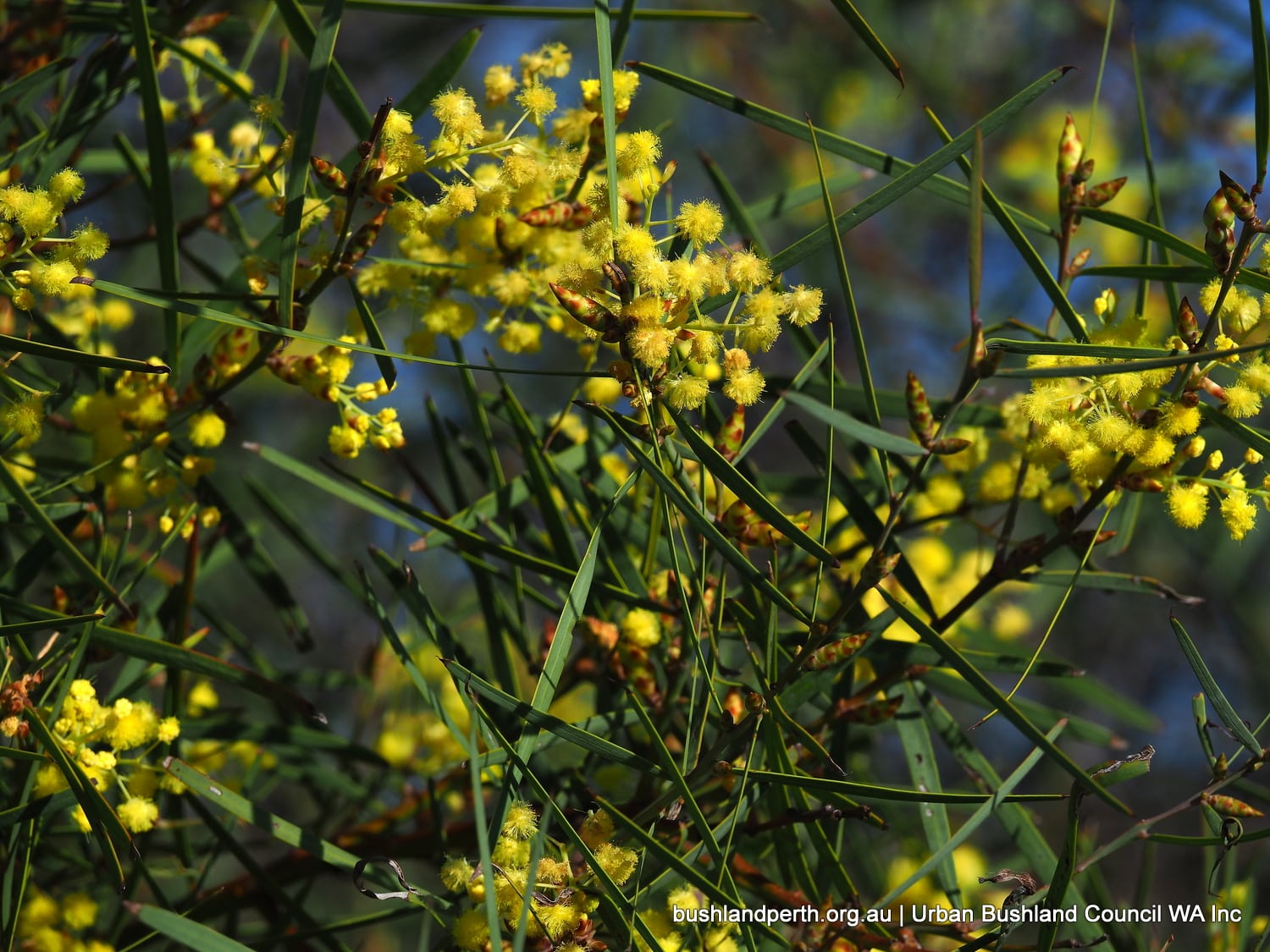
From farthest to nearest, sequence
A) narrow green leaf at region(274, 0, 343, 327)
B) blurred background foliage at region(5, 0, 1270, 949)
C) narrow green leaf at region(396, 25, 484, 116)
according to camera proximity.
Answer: blurred background foliage at region(5, 0, 1270, 949) → narrow green leaf at region(396, 25, 484, 116) → narrow green leaf at region(274, 0, 343, 327)

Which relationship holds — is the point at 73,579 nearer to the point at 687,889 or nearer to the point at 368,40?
the point at 687,889

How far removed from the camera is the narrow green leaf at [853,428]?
0.34 meters

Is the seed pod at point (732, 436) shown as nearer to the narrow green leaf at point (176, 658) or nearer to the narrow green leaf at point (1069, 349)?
the narrow green leaf at point (1069, 349)

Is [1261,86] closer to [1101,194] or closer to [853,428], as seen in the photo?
[1101,194]

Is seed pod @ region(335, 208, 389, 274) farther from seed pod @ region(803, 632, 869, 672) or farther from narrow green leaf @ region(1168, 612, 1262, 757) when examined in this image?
A: narrow green leaf @ region(1168, 612, 1262, 757)

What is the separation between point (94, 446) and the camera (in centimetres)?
60

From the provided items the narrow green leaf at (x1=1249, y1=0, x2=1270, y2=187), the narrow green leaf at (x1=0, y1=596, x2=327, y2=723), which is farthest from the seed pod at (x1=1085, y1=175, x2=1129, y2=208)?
the narrow green leaf at (x1=0, y1=596, x2=327, y2=723)

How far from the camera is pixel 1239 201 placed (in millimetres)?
456

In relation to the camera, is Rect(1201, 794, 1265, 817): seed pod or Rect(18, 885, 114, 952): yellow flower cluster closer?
Rect(1201, 794, 1265, 817): seed pod

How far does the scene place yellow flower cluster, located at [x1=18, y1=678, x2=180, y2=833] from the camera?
52cm

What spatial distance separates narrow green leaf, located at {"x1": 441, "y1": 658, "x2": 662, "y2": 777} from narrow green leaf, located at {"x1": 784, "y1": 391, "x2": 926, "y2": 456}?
189mm

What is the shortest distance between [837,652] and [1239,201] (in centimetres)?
28

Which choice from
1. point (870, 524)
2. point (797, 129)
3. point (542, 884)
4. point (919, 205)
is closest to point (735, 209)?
point (797, 129)

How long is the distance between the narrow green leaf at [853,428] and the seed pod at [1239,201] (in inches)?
8.7
